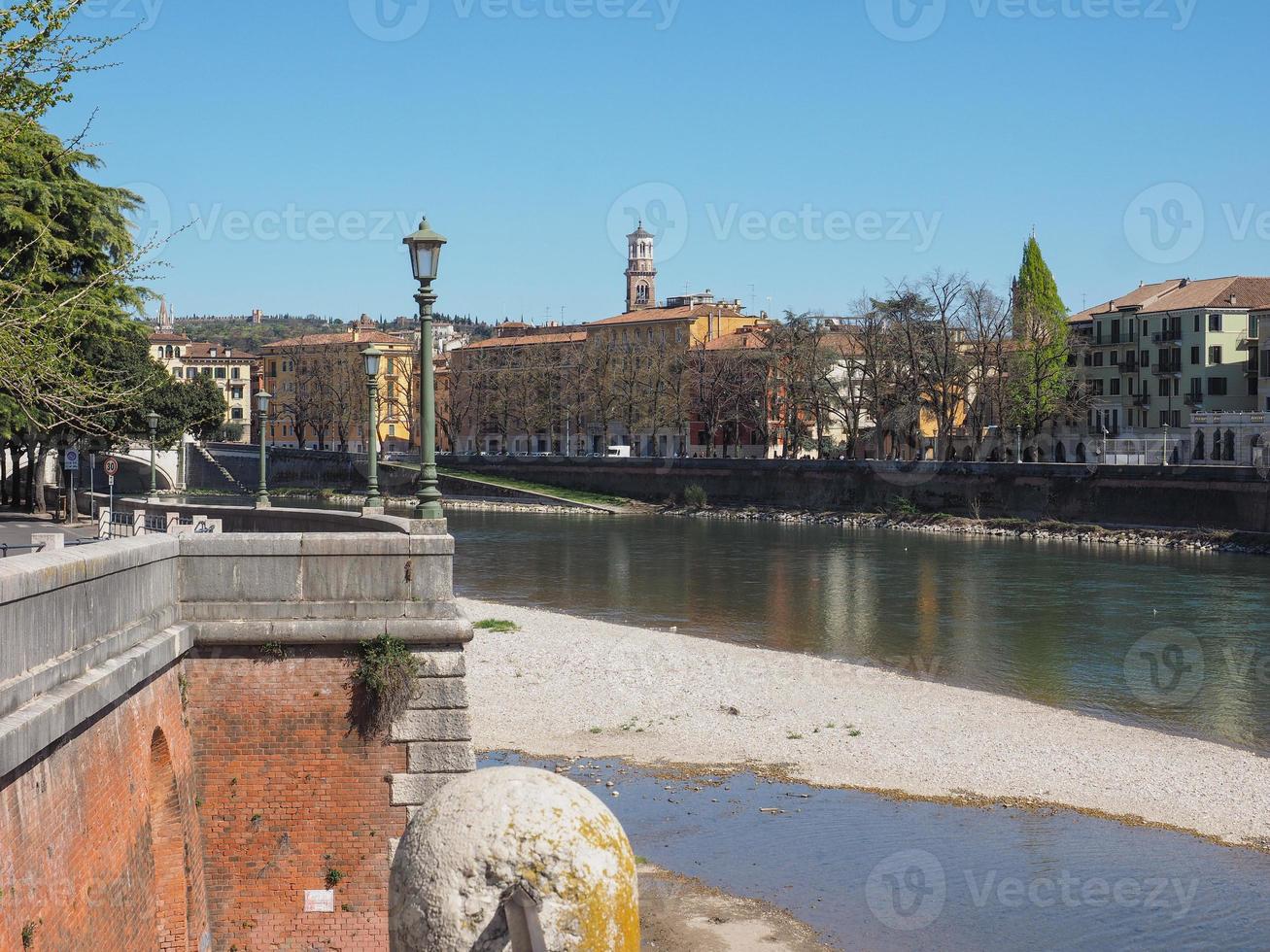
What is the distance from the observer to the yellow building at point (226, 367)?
5468 inches

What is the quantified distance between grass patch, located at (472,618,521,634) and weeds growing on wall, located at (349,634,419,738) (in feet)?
66.1

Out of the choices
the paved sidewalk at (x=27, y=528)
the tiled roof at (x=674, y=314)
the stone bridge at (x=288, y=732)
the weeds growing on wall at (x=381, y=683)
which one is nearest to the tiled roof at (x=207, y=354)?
the tiled roof at (x=674, y=314)

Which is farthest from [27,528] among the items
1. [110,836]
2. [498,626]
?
[110,836]

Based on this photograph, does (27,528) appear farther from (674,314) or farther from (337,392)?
(674,314)

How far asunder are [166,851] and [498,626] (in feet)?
71.6

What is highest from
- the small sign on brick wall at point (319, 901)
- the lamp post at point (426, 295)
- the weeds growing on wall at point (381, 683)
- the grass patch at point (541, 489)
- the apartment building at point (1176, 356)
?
the apartment building at point (1176, 356)

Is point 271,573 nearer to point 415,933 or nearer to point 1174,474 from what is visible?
point 415,933

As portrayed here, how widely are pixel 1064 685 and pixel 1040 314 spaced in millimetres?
60464

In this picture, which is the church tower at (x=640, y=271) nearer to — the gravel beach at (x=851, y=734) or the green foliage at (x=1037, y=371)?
the green foliage at (x=1037, y=371)

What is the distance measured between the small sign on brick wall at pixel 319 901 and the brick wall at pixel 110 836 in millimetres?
788

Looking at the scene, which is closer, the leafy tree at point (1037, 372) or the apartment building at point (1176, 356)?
the leafy tree at point (1037, 372)

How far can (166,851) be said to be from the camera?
33.4ft

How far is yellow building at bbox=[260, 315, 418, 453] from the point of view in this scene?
374 feet

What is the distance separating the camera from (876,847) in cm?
1723
